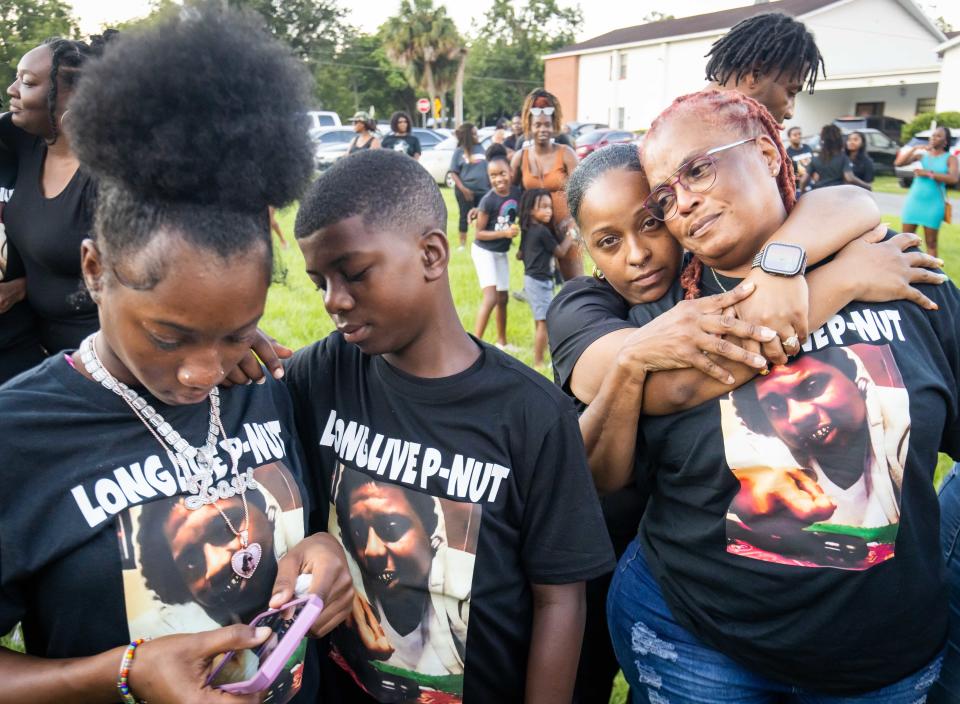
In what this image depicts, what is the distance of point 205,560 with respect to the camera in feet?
4.84

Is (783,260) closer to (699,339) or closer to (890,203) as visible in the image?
(699,339)

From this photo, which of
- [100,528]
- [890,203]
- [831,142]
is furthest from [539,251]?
[890,203]

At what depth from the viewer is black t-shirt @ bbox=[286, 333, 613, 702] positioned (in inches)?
64.4

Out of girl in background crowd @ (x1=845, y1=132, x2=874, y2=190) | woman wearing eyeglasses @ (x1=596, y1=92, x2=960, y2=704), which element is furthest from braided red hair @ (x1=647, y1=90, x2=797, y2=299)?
girl in background crowd @ (x1=845, y1=132, x2=874, y2=190)

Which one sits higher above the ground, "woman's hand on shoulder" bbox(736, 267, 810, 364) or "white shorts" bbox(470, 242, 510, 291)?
"woman's hand on shoulder" bbox(736, 267, 810, 364)

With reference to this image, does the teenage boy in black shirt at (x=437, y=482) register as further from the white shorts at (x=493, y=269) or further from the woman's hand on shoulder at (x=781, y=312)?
the white shorts at (x=493, y=269)

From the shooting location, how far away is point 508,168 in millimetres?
7273

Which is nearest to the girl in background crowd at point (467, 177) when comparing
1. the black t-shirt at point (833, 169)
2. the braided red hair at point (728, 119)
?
the black t-shirt at point (833, 169)

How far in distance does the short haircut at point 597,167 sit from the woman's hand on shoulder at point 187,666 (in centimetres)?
135

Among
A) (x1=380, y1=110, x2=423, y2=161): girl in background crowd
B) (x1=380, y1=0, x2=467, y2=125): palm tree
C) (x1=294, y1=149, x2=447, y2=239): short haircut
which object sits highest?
(x1=380, y1=0, x2=467, y2=125): palm tree

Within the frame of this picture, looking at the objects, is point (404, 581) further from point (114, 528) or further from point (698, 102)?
point (698, 102)

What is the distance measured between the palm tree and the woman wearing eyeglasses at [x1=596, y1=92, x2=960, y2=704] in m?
44.3

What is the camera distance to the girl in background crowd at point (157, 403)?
1274 mm

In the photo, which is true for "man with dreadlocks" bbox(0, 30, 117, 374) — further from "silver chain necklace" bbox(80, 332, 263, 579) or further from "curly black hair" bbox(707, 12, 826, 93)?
"curly black hair" bbox(707, 12, 826, 93)
